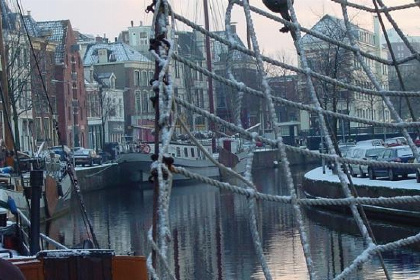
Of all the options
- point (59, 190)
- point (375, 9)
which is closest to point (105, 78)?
point (59, 190)

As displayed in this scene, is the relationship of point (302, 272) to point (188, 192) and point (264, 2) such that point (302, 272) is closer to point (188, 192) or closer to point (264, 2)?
point (264, 2)

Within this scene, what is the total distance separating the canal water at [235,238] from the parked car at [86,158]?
12.8m

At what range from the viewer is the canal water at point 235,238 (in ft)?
50.7

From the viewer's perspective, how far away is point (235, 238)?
20203 millimetres

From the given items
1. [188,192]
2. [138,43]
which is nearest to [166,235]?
[188,192]

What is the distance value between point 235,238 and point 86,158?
86.7ft

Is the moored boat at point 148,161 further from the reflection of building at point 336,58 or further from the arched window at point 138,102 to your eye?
the arched window at point 138,102

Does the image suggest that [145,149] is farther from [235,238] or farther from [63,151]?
[63,151]

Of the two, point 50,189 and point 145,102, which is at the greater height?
point 145,102

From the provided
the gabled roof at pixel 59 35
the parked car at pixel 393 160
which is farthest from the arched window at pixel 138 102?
the parked car at pixel 393 160

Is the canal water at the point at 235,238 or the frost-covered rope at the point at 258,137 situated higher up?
the frost-covered rope at the point at 258,137

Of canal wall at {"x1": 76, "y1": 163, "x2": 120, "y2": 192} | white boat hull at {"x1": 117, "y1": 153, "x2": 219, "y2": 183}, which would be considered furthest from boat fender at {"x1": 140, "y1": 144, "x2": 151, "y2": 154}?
canal wall at {"x1": 76, "y1": 163, "x2": 120, "y2": 192}

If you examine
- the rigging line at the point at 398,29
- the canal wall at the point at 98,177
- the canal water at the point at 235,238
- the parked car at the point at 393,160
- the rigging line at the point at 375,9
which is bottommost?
the canal water at the point at 235,238

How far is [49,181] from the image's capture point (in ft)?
88.3
